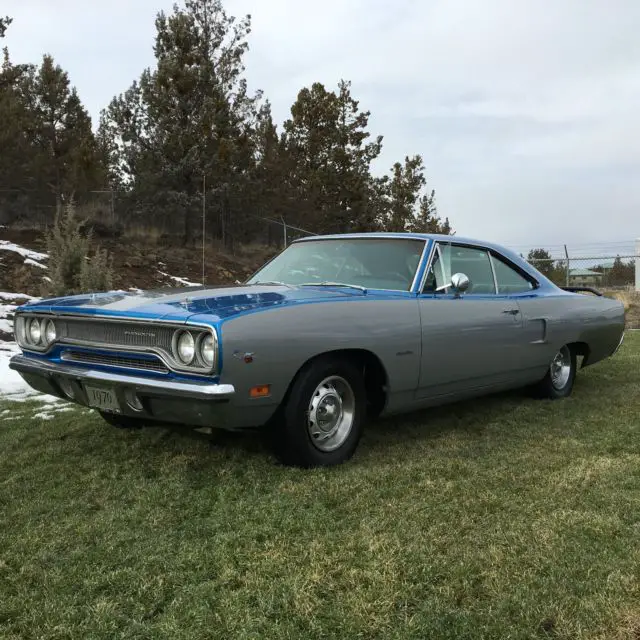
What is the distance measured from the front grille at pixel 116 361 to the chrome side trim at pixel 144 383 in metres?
0.05

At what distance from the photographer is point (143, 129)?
22.5 metres

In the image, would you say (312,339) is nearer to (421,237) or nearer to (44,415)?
(421,237)

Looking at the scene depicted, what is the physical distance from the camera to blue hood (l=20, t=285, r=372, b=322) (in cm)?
317

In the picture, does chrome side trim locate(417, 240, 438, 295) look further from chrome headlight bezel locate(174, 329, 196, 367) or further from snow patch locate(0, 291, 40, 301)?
snow patch locate(0, 291, 40, 301)

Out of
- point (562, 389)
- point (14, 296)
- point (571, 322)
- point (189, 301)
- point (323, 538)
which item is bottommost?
point (323, 538)

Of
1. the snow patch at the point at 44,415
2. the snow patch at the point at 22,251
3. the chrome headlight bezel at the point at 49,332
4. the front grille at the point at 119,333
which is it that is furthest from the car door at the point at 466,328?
the snow patch at the point at 22,251

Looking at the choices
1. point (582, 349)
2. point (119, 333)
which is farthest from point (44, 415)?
point (582, 349)

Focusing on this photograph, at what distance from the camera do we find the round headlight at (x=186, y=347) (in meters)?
3.06

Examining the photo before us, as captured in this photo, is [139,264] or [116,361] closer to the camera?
[116,361]

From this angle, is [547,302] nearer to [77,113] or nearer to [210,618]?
[210,618]

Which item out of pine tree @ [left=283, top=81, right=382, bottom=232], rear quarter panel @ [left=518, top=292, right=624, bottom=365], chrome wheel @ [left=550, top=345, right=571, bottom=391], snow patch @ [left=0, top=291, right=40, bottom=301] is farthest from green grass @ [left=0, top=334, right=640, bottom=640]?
pine tree @ [left=283, top=81, right=382, bottom=232]

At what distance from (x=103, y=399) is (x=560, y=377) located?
3918 mm

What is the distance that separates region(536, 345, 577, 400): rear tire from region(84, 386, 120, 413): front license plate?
11.7 ft

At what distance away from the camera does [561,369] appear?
5.58 metres
